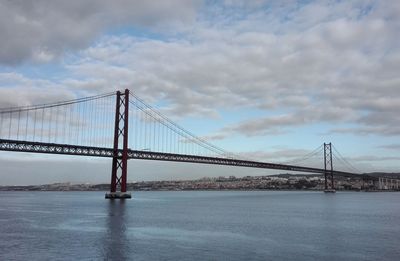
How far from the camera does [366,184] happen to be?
7338 inches

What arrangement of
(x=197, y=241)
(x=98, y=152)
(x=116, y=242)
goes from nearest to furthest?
1. (x=116, y=242)
2. (x=197, y=241)
3. (x=98, y=152)

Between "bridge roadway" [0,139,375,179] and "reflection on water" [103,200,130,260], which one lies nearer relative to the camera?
"reflection on water" [103,200,130,260]

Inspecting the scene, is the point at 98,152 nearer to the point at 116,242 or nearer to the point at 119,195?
the point at 119,195

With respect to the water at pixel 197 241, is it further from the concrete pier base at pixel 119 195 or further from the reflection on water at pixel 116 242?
the concrete pier base at pixel 119 195

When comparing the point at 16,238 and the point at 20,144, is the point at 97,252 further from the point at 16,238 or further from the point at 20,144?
the point at 20,144

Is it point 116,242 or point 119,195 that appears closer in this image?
point 116,242

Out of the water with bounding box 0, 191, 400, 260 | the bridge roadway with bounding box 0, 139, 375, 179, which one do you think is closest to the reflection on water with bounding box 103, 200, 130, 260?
the water with bounding box 0, 191, 400, 260

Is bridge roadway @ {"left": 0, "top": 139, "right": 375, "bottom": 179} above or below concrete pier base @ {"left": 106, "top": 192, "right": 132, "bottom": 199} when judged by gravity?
above

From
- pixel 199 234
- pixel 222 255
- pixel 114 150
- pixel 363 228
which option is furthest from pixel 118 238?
pixel 114 150

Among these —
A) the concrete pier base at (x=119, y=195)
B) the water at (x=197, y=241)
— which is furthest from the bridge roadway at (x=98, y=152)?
the water at (x=197, y=241)

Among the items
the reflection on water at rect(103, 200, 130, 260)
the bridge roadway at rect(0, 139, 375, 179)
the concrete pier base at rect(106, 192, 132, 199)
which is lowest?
the reflection on water at rect(103, 200, 130, 260)

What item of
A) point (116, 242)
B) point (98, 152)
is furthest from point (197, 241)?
point (98, 152)

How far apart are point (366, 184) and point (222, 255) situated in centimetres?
18013

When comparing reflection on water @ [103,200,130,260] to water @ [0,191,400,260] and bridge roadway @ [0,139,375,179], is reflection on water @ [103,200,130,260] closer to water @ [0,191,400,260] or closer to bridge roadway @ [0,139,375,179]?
water @ [0,191,400,260]
